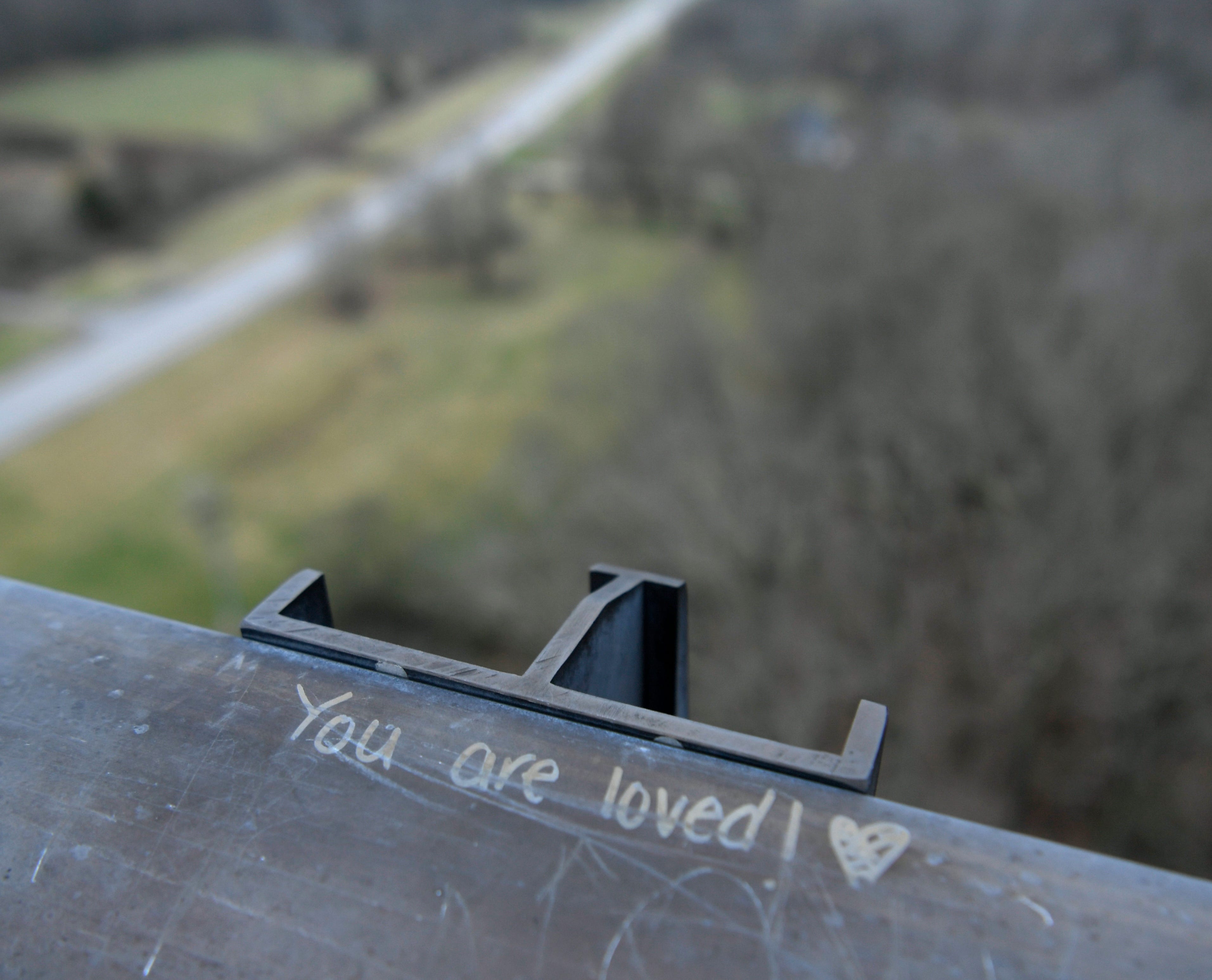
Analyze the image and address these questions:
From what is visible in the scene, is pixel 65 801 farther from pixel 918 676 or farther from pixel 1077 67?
pixel 1077 67

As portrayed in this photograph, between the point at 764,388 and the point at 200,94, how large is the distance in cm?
4608

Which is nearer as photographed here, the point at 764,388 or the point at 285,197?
the point at 764,388

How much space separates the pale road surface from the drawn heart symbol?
29859 millimetres

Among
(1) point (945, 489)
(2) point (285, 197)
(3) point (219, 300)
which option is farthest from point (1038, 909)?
(2) point (285, 197)

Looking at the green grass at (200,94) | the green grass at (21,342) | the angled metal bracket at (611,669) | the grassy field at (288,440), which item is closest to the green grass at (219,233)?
the green grass at (21,342)

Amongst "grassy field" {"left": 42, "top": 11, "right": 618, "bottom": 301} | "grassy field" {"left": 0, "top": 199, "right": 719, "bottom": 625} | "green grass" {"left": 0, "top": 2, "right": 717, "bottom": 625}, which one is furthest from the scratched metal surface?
"grassy field" {"left": 42, "top": 11, "right": 618, "bottom": 301}

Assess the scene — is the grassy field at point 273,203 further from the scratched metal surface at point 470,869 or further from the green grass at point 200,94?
the scratched metal surface at point 470,869

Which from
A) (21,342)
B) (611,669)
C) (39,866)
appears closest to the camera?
(39,866)

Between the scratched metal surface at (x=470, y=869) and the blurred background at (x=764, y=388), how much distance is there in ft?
31.8

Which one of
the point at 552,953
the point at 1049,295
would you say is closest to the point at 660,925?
the point at 552,953

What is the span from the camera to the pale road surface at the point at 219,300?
2862 cm

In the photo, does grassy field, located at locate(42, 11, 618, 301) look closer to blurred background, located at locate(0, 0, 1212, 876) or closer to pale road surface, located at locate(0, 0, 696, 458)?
blurred background, located at locate(0, 0, 1212, 876)

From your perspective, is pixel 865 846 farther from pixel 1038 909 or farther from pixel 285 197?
pixel 285 197

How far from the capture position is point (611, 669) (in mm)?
2096
